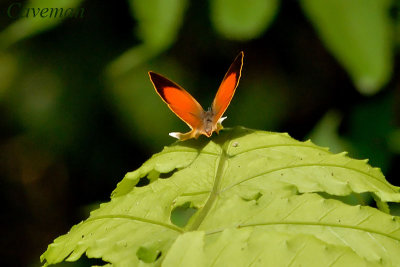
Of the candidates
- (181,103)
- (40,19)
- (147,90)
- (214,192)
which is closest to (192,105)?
(181,103)

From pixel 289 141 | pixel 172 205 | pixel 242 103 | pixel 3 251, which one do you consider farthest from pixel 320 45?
pixel 3 251

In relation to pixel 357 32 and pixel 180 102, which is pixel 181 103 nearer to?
pixel 180 102

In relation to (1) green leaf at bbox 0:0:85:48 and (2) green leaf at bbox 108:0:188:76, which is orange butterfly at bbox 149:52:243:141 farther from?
(1) green leaf at bbox 0:0:85:48

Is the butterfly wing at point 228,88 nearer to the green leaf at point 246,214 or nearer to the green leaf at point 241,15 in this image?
the green leaf at point 246,214

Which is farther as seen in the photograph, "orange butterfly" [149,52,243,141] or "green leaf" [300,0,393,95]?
"green leaf" [300,0,393,95]

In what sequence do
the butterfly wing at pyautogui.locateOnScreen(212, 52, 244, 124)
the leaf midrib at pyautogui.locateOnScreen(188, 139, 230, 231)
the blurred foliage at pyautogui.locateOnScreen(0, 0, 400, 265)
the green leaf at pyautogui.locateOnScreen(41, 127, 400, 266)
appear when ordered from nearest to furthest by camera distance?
1. the green leaf at pyautogui.locateOnScreen(41, 127, 400, 266)
2. the leaf midrib at pyautogui.locateOnScreen(188, 139, 230, 231)
3. the butterfly wing at pyautogui.locateOnScreen(212, 52, 244, 124)
4. the blurred foliage at pyautogui.locateOnScreen(0, 0, 400, 265)

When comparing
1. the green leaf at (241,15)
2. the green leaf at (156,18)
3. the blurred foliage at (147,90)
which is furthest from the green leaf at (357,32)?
the blurred foliage at (147,90)

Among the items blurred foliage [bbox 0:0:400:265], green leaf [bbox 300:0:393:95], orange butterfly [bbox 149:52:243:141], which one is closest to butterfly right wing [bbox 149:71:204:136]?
orange butterfly [bbox 149:52:243:141]
